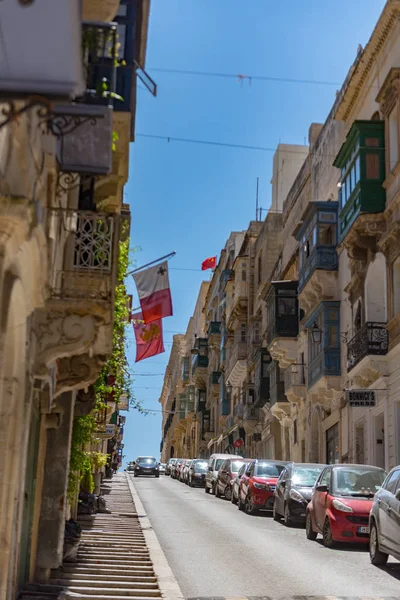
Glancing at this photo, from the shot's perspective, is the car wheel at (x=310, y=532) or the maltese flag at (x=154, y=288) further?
the maltese flag at (x=154, y=288)

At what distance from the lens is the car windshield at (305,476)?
2320cm

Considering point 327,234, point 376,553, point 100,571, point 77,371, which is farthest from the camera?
point 327,234

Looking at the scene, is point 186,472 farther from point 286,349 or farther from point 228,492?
point 228,492

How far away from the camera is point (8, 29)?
5840 mm

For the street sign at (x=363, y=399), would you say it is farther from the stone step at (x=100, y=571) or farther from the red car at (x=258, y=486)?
the stone step at (x=100, y=571)

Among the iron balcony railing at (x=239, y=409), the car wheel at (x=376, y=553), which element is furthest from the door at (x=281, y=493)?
the iron balcony railing at (x=239, y=409)

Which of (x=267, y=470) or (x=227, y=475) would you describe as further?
(x=227, y=475)

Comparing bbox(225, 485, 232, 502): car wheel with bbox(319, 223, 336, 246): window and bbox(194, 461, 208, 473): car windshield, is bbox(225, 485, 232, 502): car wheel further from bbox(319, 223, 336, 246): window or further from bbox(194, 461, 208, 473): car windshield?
bbox(194, 461, 208, 473): car windshield

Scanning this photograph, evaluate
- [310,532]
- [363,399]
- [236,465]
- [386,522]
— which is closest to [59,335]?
[386,522]

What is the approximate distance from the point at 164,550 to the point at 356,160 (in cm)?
→ 1774

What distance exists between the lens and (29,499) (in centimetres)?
1182

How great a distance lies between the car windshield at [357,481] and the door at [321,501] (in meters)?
0.20

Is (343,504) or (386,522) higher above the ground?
(343,504)

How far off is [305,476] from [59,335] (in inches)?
551
